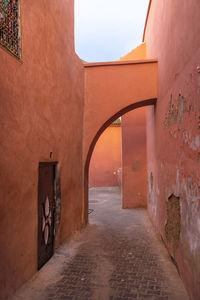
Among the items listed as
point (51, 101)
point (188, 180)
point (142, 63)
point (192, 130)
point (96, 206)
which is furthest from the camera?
point (96, 206)

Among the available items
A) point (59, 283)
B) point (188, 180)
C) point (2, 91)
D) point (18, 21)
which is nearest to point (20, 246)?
point (59, 283)

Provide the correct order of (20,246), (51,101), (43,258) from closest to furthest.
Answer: (20,246) → (43,258) → (51,101)

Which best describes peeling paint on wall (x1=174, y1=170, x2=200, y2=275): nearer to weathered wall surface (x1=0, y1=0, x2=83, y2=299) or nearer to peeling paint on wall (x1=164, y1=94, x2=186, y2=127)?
peeling paint on wall (x1=164, y1=94, x2=186, y2=127)

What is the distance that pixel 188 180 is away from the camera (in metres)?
3.58

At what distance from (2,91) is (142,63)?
4.80 m

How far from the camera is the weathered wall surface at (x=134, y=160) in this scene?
10.7 meters

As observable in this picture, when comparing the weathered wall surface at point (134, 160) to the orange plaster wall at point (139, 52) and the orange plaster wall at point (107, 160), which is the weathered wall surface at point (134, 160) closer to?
the orange plaster wall at point (139, 52)

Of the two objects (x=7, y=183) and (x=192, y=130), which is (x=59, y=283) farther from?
(x=192, y=130)

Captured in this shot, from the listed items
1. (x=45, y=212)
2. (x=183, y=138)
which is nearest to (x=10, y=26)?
(x=183, y=138)

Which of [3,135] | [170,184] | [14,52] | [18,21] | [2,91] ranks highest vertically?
[18,21]

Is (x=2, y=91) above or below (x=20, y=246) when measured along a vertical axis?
above

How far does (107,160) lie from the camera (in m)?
19.0

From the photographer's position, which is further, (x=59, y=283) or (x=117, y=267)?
(x=117, y=267)

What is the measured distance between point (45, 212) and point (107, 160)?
14181 millimetres
